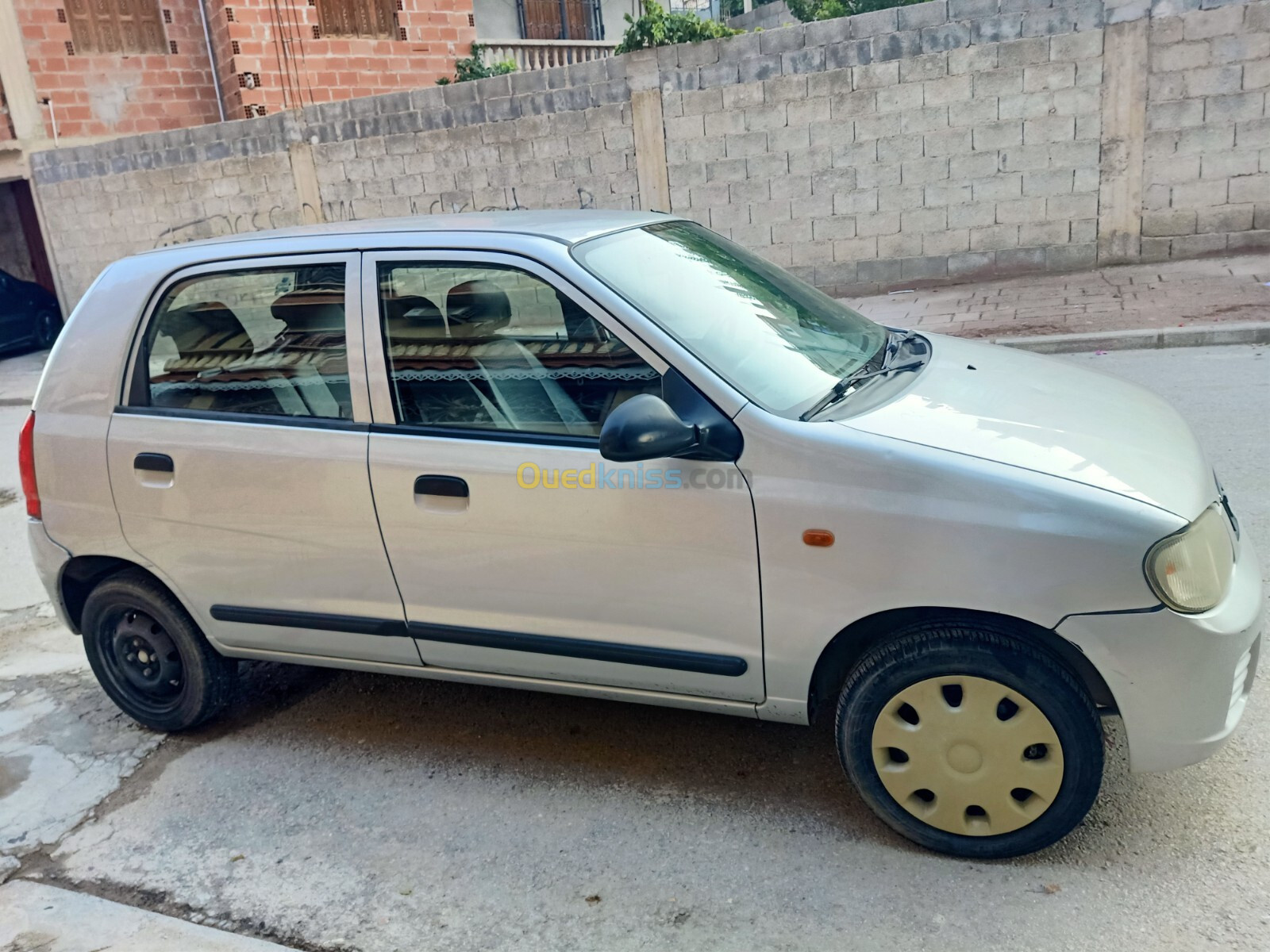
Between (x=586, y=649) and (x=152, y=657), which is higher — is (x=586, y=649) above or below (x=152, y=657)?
above

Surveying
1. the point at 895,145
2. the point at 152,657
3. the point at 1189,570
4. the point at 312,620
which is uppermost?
the point at 895,145

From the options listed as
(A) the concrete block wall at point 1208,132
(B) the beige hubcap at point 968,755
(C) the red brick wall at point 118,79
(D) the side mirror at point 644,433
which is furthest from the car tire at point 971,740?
(C) the red brick wall at point 118,79

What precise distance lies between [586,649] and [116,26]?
20867 mm

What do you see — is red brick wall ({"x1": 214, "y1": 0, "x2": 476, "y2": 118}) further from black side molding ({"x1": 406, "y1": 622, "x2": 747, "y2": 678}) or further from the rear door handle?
black side molding ({"x1": 406, "y1": 622, "x2": 747, "y2": 678})

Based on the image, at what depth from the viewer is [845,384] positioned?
305cm

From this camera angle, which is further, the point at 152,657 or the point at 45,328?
the point at 45,328

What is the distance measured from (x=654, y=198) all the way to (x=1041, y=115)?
4.43 meters

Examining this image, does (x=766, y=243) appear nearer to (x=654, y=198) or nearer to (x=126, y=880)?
(x=654, y=198)

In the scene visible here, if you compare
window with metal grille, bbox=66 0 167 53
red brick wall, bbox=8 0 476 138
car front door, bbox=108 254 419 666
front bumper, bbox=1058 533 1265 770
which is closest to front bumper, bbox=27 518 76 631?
car front door, bbox=108 254 419 666

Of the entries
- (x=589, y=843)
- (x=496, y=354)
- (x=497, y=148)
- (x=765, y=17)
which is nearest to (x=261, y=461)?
(x=496, y=354)

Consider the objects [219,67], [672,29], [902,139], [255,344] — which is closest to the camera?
[255,344]

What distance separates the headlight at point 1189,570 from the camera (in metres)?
2.41

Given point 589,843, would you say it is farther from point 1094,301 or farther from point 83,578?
point 1094,301

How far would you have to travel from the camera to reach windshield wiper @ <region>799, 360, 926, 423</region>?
2825mm
